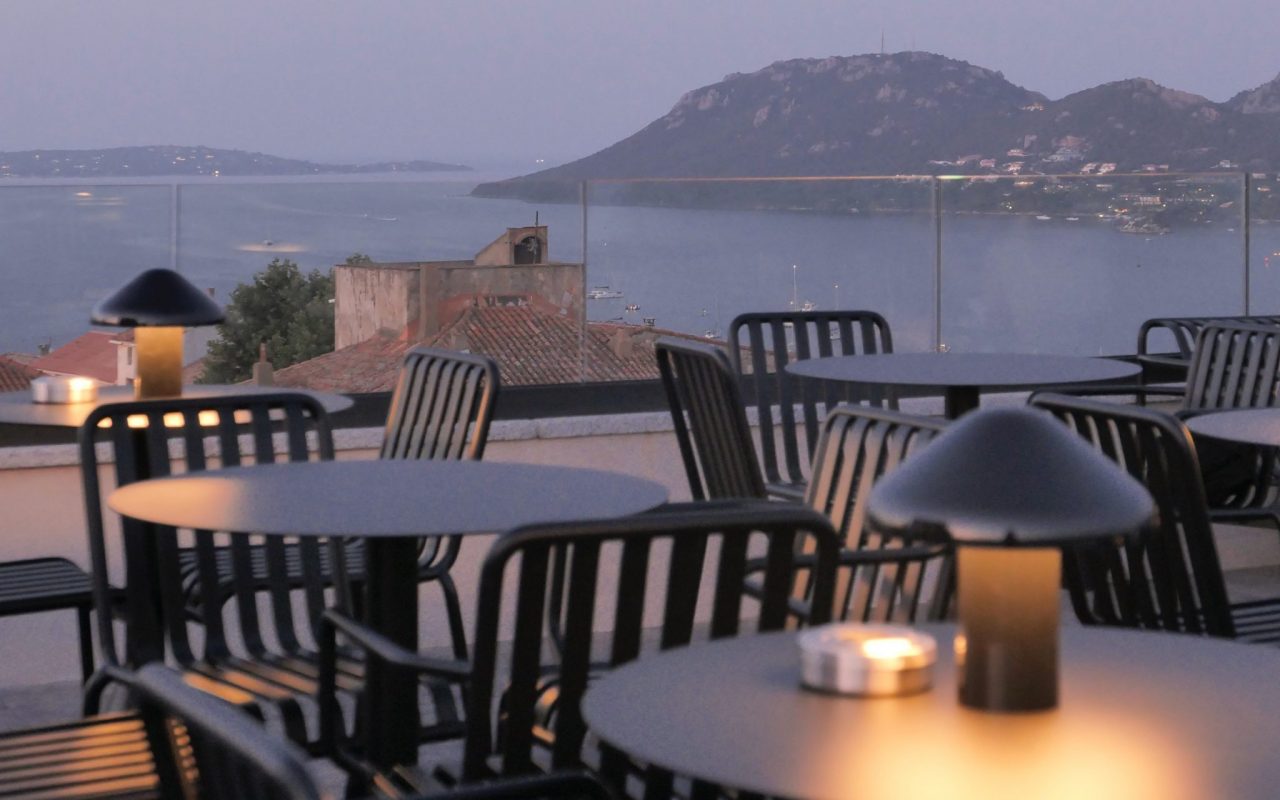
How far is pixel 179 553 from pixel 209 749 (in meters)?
2.23

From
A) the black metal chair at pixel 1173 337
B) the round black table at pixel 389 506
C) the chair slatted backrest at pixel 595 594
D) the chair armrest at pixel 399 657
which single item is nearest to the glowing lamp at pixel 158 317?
the round black table at pixel 389 506

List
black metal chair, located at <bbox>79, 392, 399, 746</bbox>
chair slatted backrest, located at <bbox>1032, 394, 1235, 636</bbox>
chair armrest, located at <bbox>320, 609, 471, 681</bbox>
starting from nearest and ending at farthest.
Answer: chair armrest, located at <bbox>320, 609, 471, 681</bbox>
chair slatted backrest, located at <bbox>1032, 394, 1235, 636</bbox>
black metal chair, located at <bbox>79, 392, 399, 746</bbox>

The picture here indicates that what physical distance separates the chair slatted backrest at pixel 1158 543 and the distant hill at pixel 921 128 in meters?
4.31

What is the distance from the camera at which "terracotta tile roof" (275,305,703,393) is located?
6.54 metres

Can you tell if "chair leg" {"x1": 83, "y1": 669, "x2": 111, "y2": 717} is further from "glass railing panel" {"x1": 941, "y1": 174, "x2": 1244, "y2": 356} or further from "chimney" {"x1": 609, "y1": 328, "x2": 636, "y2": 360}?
"glass railing panel" {"x1": 941, "y1": 174, "x2": 1244, "y2": 356}

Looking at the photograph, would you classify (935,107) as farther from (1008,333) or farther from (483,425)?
(483,425)

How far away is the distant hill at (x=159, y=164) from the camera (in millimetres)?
6441

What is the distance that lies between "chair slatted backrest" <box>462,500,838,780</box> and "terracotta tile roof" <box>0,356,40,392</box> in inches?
149

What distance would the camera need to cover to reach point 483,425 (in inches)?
150

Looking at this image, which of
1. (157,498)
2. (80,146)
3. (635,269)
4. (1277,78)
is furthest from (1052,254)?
(1277,78)

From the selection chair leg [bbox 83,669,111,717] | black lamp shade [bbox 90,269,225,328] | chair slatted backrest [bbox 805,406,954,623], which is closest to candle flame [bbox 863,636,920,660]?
chair slatted backrest [bbox 805,406,954,623]

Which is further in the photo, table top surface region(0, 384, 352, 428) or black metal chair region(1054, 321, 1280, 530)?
black metal chair region(1054, 321, 1280, 530)

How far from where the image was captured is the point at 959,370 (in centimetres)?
500

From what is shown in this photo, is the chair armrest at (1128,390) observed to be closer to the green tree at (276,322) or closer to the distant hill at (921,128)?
the distant hill at (921,128)
